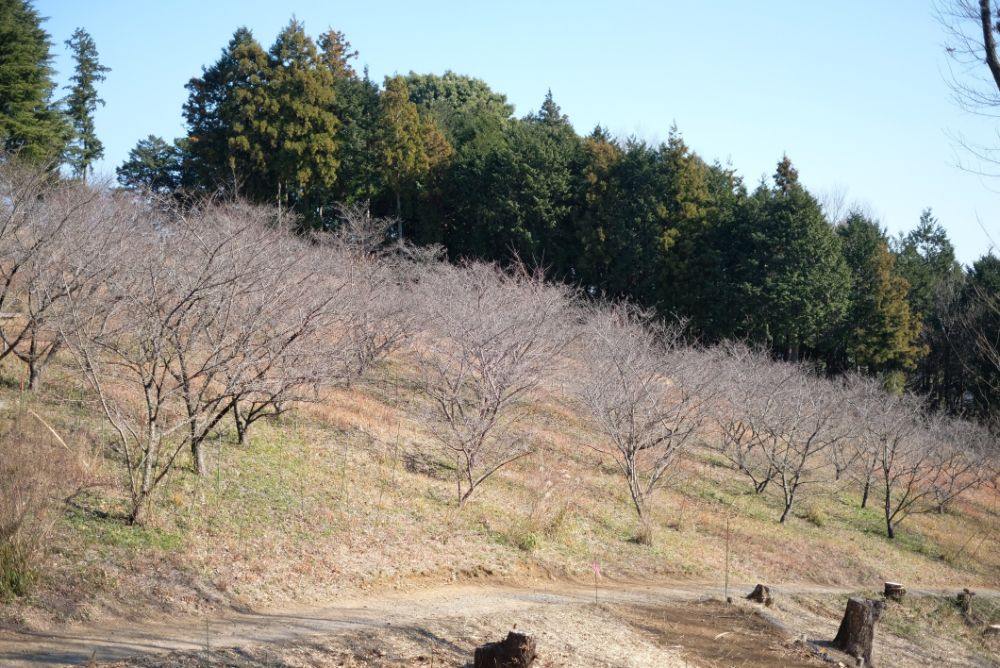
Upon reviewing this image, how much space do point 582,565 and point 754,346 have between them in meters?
18.0

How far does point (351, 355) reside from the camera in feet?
50.9

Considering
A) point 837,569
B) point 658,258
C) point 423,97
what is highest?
point 423,97

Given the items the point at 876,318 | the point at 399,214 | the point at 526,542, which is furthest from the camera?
the point at 399,214

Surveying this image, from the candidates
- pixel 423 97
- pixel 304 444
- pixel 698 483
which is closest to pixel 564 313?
pixel 698 483

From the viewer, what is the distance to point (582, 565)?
12688mm

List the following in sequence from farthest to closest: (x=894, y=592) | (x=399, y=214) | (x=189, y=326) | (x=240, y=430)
Result: (x=399, y=214) → (x=240, y=430) → (x=894, y=592) → (x=189, y=326)

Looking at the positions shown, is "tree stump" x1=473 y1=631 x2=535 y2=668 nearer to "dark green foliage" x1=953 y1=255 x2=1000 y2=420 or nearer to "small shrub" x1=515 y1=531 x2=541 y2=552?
"small shrub" x1=515 y1=531 x2=541 y2=552

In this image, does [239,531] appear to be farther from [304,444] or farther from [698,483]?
[698,483]

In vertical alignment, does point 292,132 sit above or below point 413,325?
above

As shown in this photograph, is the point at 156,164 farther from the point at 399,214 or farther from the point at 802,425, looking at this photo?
the point at 802,425

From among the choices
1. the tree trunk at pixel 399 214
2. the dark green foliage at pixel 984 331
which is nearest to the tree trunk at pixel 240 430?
the tree trunk at pixel 399 214

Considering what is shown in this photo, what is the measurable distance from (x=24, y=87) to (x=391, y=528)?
1958 centimetres

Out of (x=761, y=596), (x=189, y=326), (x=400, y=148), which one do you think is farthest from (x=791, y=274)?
(x=189, y=326)

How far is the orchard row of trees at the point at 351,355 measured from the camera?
10078 millimetres
